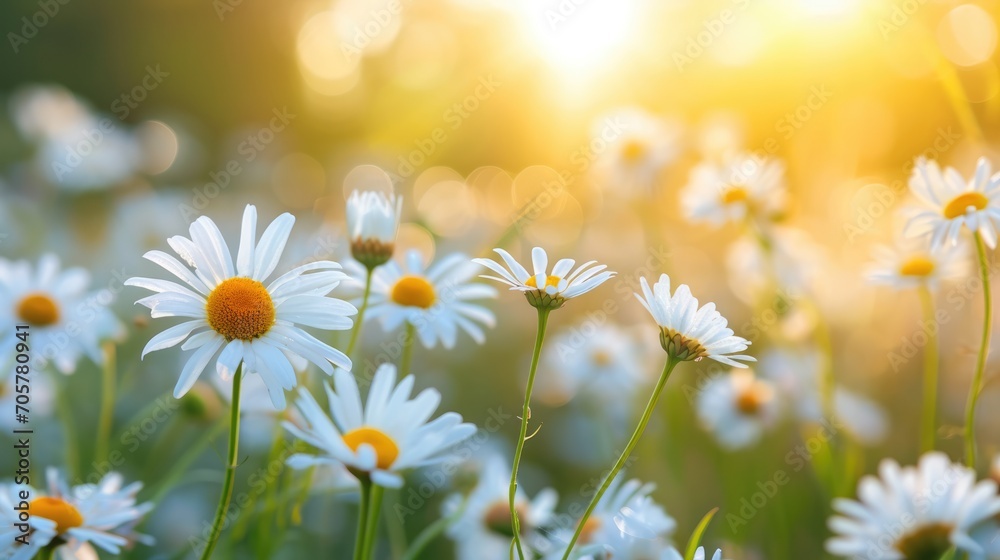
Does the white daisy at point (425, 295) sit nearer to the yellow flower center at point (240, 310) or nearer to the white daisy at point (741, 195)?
the yellow flower center at point (240, 310)

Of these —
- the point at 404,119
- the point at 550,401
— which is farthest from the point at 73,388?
the point at 404,119

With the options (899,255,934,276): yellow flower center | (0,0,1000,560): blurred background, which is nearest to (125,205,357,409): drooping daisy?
(0,0,1000,560): blurred background

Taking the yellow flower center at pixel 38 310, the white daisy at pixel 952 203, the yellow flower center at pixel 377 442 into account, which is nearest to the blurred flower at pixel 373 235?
the yellow flower center at pixel 377 442

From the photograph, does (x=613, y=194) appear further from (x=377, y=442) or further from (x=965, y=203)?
(x=377, y=442)

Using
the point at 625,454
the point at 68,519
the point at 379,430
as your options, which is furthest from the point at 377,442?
the point at 68,519

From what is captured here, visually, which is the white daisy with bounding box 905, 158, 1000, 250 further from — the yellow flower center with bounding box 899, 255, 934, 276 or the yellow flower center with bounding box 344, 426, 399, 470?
the yellow flower center with bounding box 344, 426, 399, 470

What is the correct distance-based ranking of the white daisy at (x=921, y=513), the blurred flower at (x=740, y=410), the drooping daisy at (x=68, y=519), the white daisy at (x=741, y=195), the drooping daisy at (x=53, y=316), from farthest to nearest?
the blurred flower at (x=740, y=410) < the white daisy at (x=741, y=195) < the drooping daisy at (x=53, y=316) < the white daisy at (x=921, y=513) < the drooping daisy at (x=68, y=519)

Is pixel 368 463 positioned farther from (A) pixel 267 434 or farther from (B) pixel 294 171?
(B) pixel 294 171
